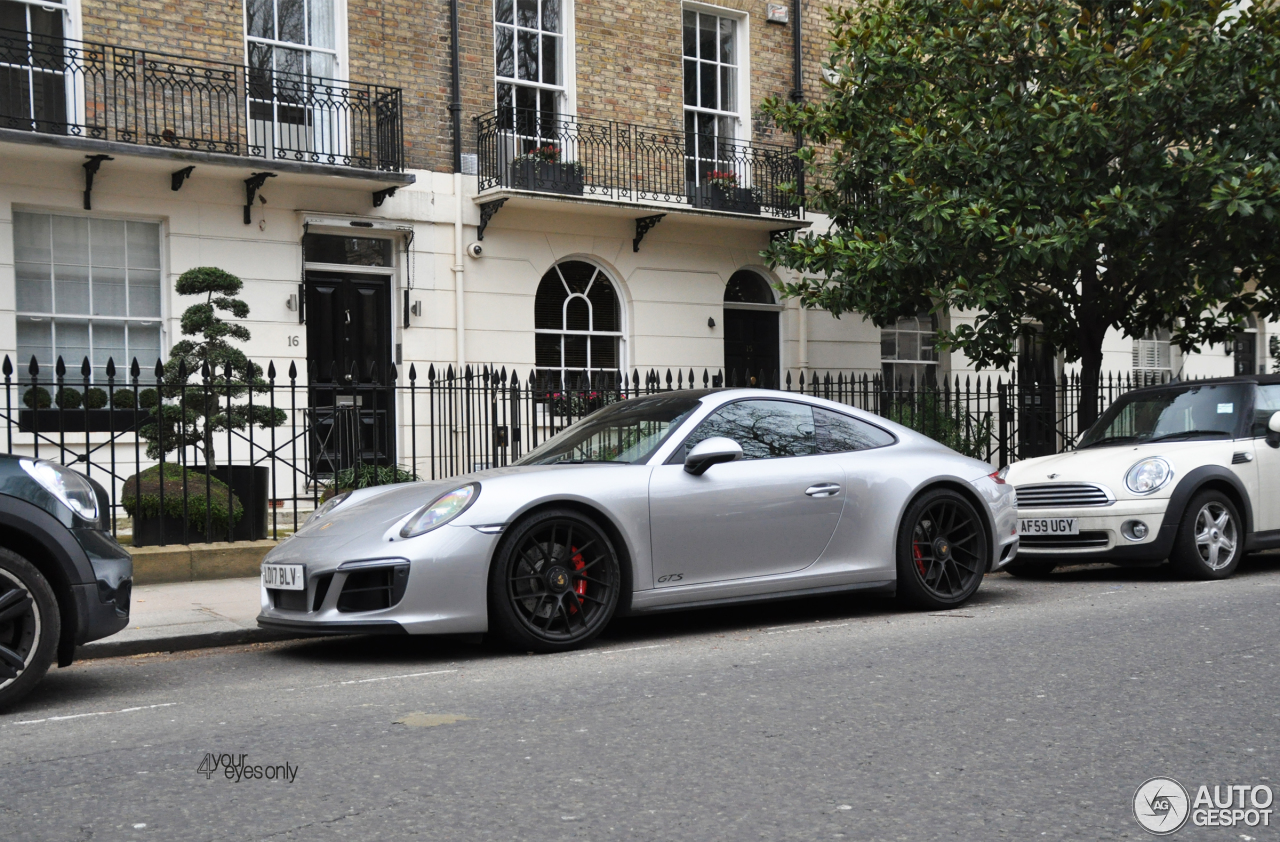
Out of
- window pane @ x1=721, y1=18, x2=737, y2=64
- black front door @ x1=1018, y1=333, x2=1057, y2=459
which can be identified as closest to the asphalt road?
black front door @ x1=1018, y1=333, x2=1057, y2=459

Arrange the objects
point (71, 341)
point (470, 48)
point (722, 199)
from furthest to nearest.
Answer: point (722, 199) < point (470, 48) < point (71, 341)

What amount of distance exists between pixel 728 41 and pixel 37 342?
35.9 feet

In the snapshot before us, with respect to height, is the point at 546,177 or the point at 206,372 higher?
the point at 546,177

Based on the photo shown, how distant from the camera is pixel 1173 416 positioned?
406 inches

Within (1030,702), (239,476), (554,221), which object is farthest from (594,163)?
(1030,702)

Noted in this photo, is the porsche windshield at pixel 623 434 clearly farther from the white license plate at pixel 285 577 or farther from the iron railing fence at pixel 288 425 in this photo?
the iron railing fence at pixel 288 425

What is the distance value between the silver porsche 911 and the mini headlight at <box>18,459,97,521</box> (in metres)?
1.11

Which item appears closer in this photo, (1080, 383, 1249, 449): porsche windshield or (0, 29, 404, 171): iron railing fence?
(1080, 383, 1249, 449): porsche windshield

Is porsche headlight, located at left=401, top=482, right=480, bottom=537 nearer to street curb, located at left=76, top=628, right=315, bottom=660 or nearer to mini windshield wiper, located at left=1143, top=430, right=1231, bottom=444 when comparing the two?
street curb, located at left=76, top=628, right=315, bottom=660

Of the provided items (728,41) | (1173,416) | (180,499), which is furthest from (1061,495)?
(728,41)

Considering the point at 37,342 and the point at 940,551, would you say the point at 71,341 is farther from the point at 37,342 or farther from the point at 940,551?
the point at 940,551

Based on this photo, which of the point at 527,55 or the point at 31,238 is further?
the point at 527,55

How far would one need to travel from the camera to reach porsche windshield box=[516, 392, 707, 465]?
23.8ft

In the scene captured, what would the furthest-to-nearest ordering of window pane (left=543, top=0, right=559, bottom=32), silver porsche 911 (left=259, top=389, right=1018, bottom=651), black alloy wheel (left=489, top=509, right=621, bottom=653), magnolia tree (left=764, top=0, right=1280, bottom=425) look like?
window pane (left=543, top=0, right=559, bottom=32)
magnolia tree (left=764, top=0, right=1280, bottom=425)
black alloy wheel (left=489, top=509, right=621, bottom=653)
silver porsche 911 (left=259, top=389, right=1018, bottom=651)
